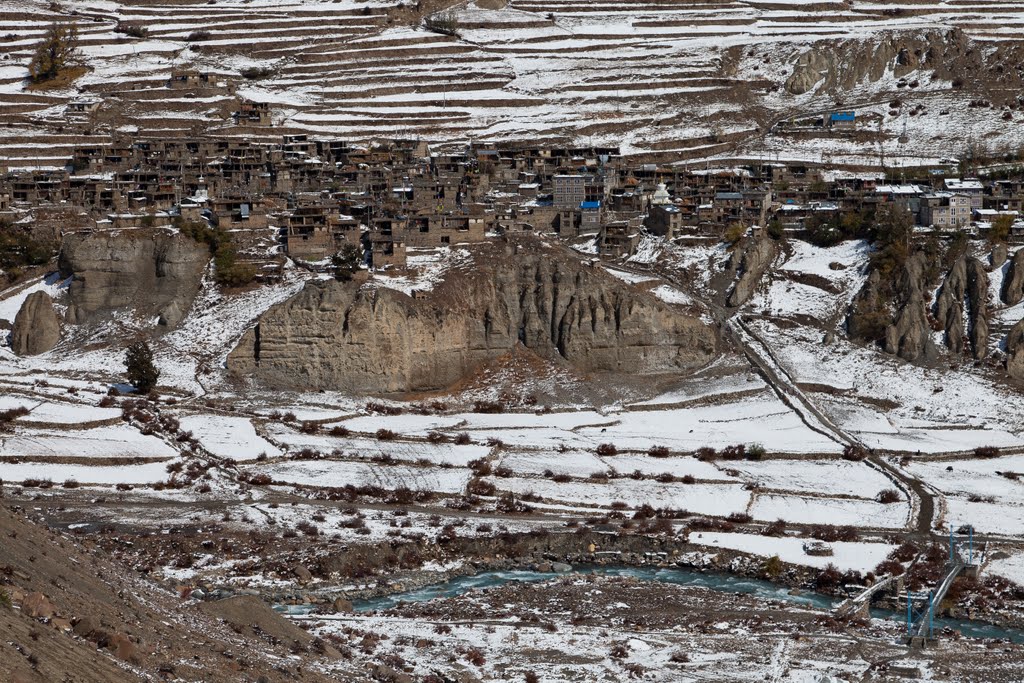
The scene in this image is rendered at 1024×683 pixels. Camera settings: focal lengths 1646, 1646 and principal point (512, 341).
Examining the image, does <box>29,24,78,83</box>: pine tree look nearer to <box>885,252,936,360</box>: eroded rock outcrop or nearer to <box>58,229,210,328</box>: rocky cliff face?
<box>58,229,210,328</box>: rocky cliff face

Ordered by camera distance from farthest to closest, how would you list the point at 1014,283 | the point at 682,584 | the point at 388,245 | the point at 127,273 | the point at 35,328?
the point at 127,273
the point at 388,245
the point at 1014,283
the point at 35,328
the point at 682,584

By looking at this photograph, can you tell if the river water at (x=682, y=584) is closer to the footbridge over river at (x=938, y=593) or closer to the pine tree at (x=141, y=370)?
the footbridge over river at (x=938, y=593)

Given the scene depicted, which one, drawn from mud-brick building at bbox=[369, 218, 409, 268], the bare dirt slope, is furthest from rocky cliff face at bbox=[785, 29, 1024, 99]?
the bare dirt slope

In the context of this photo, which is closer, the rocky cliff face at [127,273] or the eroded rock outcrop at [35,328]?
the eroded rock outcrop at [35,328]

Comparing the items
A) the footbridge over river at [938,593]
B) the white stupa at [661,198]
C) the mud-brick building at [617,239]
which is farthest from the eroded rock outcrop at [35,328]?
the footbridge over river at [938,593]

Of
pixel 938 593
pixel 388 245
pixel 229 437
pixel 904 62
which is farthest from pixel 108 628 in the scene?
pixel 904 62

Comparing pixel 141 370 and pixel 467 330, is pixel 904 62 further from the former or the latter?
pixel 141 370

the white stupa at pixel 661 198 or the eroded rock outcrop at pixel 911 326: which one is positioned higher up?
the white stupa at pixel 661 198
